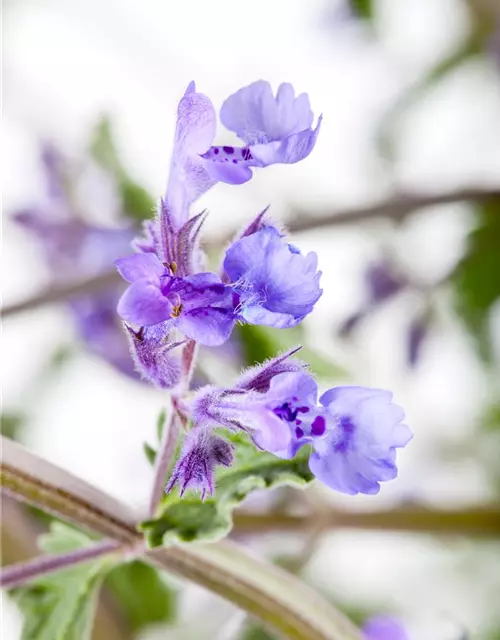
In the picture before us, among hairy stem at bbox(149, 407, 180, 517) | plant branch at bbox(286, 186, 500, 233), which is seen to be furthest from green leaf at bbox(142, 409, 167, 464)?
plant branch at bbox(286, 186, 500, 233)

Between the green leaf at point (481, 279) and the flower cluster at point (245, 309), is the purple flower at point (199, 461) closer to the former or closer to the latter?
the flower cluster at point (245, 309)

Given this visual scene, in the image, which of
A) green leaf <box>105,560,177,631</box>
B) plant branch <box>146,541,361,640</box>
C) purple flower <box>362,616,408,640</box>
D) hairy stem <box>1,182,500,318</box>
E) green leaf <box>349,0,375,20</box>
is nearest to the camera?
plant branch <box>146,541,361,640</box>

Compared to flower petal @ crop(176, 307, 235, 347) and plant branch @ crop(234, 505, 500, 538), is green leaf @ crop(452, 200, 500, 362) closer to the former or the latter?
plant branch @ crop(234, 505, 500, 538)

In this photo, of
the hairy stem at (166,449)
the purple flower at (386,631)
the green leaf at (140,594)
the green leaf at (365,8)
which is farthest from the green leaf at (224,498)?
the green leaf at (365,8)

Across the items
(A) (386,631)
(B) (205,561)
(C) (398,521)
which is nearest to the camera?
(B) (205,561)

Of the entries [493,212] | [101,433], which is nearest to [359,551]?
[101,433]

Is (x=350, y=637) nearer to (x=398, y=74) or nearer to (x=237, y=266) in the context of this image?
(x=237, y=266)

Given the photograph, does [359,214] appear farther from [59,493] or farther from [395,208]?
[59,493]

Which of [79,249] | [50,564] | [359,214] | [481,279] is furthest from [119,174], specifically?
[50,564]
